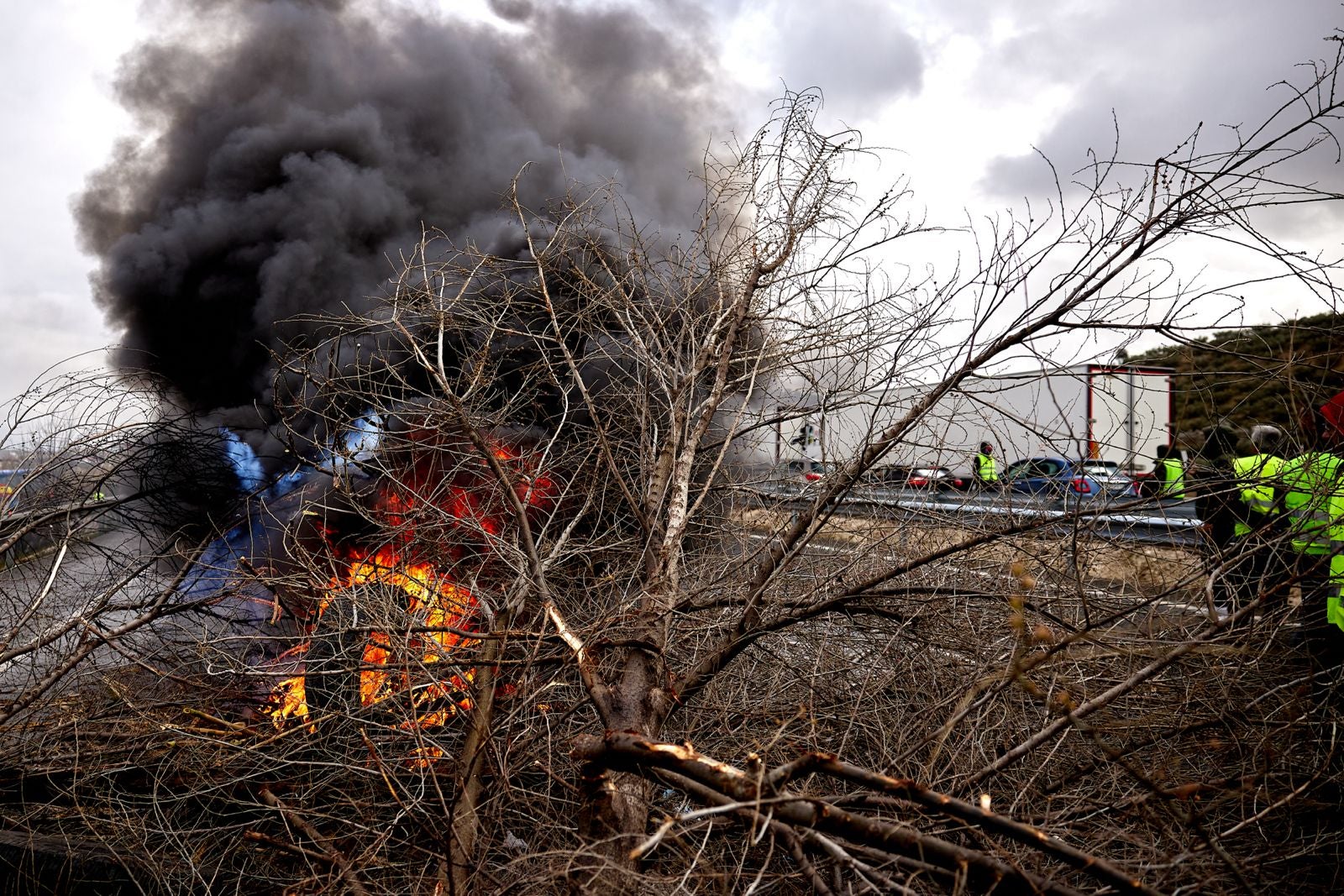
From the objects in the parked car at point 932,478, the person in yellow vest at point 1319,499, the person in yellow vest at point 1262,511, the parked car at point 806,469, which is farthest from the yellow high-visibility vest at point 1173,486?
the parked car at point 806,469

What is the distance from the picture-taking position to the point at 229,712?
4852mm

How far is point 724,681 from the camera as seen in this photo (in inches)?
180

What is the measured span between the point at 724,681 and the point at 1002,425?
2.01 m

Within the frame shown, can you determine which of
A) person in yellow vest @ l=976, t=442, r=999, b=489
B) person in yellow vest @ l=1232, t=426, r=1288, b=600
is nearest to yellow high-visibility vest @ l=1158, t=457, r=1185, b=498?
person in yellow vest @ l=1232, t=426, r=1288, b=600

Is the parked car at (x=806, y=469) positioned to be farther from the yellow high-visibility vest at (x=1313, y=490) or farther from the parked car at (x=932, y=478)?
the yellow high-visibility vest at (x=1313, y=490)

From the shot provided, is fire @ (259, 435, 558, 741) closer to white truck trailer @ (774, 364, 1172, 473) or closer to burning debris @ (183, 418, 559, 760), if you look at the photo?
burning debris @ (183, 418, 559, 760)

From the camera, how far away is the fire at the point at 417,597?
12.1 feet

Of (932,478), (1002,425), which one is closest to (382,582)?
(932,478)

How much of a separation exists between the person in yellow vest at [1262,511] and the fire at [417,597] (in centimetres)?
326

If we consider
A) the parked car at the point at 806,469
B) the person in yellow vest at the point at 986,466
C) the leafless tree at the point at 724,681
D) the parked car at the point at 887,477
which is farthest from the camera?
the parked car at the point at 806,469

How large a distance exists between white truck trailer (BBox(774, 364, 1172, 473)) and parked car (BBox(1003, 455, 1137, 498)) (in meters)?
0.06

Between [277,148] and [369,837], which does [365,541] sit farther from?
[277,148]

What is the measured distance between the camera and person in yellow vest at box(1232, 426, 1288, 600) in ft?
11.5

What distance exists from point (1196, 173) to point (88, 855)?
248 inches
